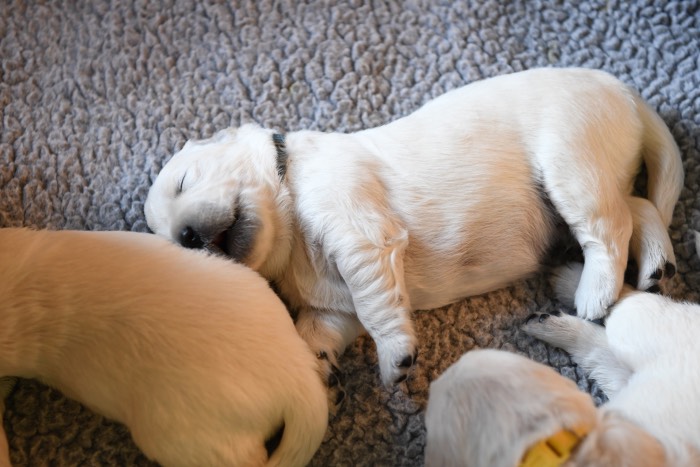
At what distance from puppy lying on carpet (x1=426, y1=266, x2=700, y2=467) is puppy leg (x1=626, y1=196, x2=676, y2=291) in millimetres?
174

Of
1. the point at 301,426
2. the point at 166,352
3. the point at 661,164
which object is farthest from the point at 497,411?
the point at 661,164

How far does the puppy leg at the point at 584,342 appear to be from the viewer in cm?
186

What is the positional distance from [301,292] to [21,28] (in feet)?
5.22

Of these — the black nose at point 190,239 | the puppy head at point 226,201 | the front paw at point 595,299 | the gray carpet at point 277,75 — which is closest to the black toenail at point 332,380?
the gray carpet at point 277,75

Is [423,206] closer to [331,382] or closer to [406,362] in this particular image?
[406,362]

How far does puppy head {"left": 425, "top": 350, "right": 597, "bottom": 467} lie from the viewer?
127 cm

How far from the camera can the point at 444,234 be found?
1884 mm

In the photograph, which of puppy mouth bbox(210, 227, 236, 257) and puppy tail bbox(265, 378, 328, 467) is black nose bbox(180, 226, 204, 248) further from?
puppy tail bbox(265, 378, 328, 467)

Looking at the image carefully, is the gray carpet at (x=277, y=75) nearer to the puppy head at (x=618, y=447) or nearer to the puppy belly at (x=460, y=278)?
the puppy belly at (x=460, y=278)

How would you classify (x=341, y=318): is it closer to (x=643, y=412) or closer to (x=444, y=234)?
(x=444, y=234)

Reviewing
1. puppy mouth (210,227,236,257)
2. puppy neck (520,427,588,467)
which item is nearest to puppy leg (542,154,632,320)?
puppy neck (520,427,588,467)

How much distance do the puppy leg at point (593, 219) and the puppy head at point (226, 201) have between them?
2.50 feet

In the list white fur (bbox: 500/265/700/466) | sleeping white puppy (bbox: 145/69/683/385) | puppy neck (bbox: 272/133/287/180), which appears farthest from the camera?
puppy neck (bbox: 272/133/287/180)

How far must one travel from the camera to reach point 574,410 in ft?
4.31
